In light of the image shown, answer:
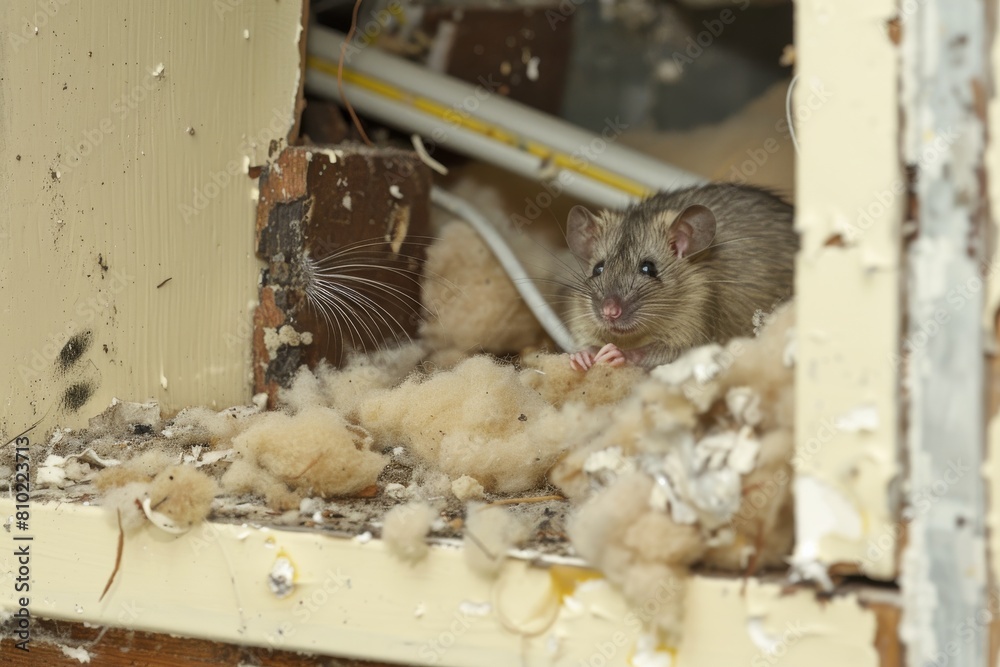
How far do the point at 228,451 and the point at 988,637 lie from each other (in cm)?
106

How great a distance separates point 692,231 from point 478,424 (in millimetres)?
641

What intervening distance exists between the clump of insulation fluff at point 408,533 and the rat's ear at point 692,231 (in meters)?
0.95

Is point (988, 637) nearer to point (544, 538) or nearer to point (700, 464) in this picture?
point (700, 464)

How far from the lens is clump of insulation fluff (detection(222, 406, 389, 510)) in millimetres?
1270

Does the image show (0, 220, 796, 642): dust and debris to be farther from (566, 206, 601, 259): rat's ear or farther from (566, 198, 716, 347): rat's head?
(566, 206, 601, 259): rat's ear

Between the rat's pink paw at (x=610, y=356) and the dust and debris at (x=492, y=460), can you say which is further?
the rat's pink paw at (x=610, y=356)

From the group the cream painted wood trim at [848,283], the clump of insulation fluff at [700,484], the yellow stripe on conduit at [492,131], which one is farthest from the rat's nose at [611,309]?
the cream painted wood trim at [848,283]

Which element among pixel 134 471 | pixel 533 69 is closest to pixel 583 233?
pixel 533 69

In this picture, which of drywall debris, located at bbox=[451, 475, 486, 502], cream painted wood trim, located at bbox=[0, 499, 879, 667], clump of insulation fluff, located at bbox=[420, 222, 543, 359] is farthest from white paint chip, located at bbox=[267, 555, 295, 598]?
clump of insulation fluff, located at bbox=[420, 222, 543, 359]

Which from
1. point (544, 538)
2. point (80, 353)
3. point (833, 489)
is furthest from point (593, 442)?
point (80, 353)

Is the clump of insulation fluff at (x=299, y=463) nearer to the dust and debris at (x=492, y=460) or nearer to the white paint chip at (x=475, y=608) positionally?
the dust and debris at (x=492, y=460)

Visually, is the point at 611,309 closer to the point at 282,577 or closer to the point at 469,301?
the point at 469,301

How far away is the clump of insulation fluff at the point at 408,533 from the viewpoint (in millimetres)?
1030

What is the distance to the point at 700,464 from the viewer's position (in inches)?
37.2
